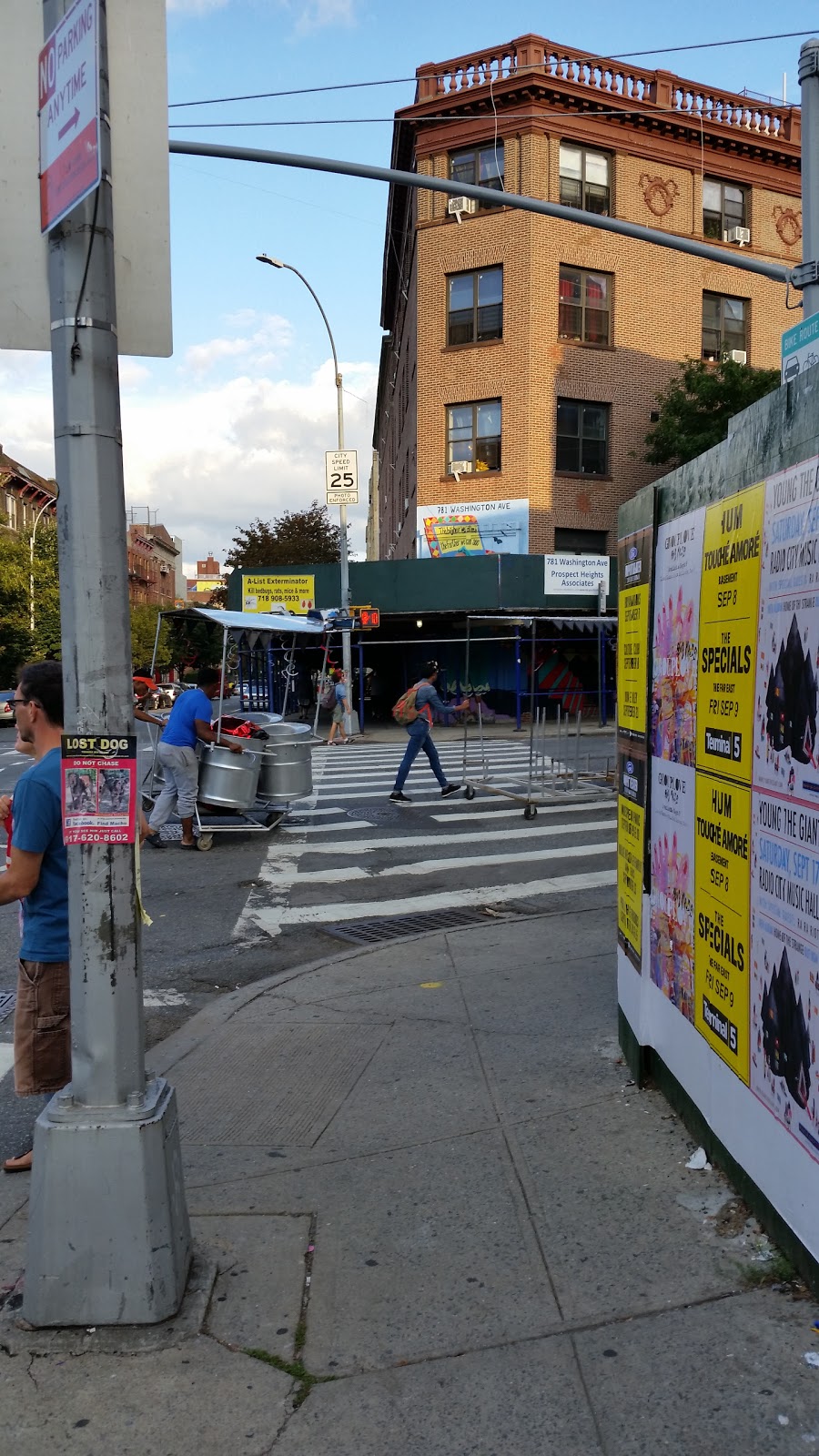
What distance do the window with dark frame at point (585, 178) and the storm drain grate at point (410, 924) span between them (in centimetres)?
2387

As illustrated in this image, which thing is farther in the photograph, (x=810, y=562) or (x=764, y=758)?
(x=764, y=758)

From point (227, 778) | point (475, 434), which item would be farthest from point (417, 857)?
point (475, 434)

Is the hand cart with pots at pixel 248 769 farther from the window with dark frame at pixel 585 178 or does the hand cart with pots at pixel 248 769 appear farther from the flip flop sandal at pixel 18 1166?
the window with dark frame at pixel 585 178

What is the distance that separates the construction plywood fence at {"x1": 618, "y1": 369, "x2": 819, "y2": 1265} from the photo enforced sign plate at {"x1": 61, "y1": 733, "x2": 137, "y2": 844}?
1888 millimetres

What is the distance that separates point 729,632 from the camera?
3518 millimetres

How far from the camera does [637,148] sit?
91.6 feet

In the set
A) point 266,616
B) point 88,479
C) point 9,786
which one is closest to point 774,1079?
point 88,479

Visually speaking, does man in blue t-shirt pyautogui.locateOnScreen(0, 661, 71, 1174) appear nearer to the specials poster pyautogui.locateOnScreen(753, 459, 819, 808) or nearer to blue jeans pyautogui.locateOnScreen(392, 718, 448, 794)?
the specials poster pyautogui.locateOnScreen(753, 459, 819, 808)

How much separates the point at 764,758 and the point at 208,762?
8598mm

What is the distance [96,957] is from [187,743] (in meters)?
7.99

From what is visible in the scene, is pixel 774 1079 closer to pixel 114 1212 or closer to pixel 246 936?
pixel 114 1212

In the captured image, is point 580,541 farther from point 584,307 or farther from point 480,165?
point 480,165

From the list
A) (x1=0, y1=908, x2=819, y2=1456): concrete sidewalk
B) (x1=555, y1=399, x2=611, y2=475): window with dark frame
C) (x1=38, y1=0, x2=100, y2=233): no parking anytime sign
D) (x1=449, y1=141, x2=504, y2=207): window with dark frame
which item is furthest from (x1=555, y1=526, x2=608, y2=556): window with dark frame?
(x1=38, y1=0, x2=100, y2=233): no parking anytime sign

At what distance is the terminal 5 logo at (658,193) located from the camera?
28203 millimetres
